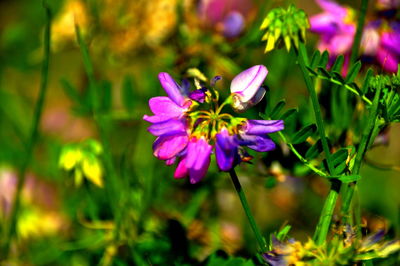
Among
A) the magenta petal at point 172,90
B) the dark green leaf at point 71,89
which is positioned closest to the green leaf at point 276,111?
the magenta petal at point 172,90

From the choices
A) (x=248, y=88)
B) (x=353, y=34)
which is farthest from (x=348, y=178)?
(x=353, y=34)

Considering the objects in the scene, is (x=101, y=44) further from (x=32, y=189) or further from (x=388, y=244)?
(x=388, y=244)

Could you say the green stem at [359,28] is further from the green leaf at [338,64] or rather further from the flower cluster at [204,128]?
the flower cluster at [204,128]

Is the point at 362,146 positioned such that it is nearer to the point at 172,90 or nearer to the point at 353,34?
the point at 172,90

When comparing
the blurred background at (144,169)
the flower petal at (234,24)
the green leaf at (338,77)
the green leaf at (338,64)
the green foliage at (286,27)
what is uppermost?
A: the green foliage at (286,27)

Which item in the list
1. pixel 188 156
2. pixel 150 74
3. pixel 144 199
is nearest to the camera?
pixel 188 156

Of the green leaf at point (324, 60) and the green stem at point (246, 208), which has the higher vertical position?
the green leaf at point (324, 60)

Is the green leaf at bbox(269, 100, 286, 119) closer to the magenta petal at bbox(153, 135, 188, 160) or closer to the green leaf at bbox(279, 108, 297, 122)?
the green leaf at bbox(279, 108, 297, 122)

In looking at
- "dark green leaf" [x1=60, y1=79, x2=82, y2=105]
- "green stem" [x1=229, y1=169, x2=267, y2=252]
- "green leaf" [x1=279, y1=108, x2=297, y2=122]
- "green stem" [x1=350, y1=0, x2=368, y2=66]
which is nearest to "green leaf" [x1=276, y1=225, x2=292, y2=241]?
"green stem" [x1=229, y1=169, x2=267, y2=252]

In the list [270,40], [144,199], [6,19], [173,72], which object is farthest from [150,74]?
[6,19]
